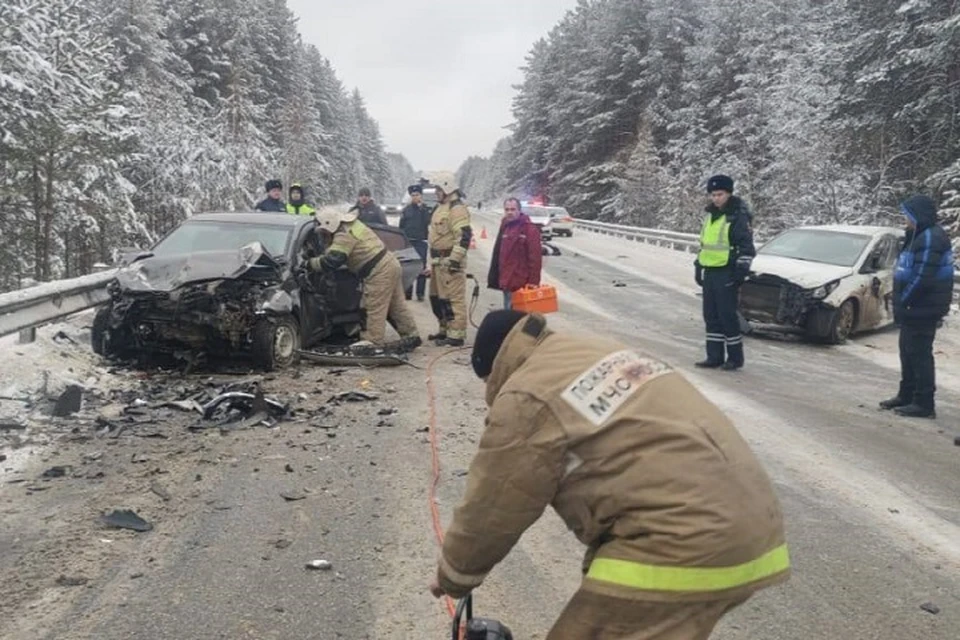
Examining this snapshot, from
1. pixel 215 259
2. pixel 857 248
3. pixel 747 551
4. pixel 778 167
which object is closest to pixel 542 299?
pixel 215 259

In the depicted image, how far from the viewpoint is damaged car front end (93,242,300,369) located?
7816mm

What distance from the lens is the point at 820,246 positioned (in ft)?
40.2

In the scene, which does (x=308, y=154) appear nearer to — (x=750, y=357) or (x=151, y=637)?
(x=750, y=357)

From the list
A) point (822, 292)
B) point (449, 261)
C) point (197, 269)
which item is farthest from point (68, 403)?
point (822, 292)

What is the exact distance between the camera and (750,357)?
10.1m

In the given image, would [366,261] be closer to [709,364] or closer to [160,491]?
[709,364]

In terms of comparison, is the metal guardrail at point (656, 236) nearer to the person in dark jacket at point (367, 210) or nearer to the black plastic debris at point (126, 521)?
the person in dark jacket at point (367, 210)

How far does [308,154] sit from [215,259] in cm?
4679

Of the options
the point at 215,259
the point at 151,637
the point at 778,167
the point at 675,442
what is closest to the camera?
the point at 675,442

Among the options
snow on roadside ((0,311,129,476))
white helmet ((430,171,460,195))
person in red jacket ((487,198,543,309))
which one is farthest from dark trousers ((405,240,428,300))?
snow on roadside ((0,311,129,476))

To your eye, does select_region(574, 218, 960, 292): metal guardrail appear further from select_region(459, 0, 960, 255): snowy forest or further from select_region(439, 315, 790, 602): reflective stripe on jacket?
select_region(439, 315, 790, 602): reflective stripe on jacket

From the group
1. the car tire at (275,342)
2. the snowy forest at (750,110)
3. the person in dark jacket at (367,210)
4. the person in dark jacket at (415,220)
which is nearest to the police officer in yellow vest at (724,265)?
the car tire at (275,342)

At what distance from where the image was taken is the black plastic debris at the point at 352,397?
7.34m

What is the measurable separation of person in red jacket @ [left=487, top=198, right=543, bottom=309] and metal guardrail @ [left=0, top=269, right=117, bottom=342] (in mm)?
4649
